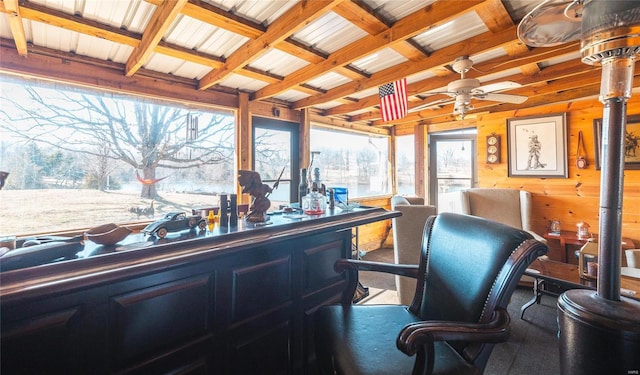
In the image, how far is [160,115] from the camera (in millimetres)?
2996

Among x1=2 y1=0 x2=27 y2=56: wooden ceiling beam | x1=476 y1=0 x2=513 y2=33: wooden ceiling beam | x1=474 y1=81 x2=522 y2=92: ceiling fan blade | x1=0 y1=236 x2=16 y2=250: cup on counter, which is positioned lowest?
x1=0 y1=236 x2=16 y2=250: cup on counter

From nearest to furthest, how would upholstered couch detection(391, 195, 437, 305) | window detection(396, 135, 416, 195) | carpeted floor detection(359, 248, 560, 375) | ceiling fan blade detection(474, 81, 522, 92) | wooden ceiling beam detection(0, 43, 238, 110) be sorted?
carpeted floor detection(359, 248, 560, 375)
wooden ceiling beam detection(0, 43, 238, 110)
ceiling fan blade detection(474, 81, 522, 92)
upholstered couch detection(391, 195, 437, 305)
window detection(396, 135, 416, 195)

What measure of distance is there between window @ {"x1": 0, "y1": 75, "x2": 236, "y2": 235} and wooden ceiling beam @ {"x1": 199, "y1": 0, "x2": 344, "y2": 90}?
849mm

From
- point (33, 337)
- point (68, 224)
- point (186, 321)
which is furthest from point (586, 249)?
point (68, 224)

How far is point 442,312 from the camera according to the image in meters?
1.29

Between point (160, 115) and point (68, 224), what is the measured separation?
1.34 meters

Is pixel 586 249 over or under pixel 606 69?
under

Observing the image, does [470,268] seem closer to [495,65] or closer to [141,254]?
Result: [141,254]

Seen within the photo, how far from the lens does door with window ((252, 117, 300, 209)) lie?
3.89 meters

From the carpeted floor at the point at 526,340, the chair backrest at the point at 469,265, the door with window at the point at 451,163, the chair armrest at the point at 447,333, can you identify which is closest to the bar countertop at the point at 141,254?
the chair backrest at the point at 469,265

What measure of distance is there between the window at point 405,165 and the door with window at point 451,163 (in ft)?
1.26

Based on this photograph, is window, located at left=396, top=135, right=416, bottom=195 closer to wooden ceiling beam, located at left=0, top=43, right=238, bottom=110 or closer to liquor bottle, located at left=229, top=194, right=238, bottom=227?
wooden ceiling beam, located at left=0, top=43, right=238, bottom=110

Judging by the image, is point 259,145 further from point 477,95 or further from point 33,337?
point 33,337

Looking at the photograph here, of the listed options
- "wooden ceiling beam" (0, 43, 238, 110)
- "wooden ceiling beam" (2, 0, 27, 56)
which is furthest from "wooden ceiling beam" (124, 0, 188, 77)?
"wooden ceiling beam" (2, 0, 27, 56)
